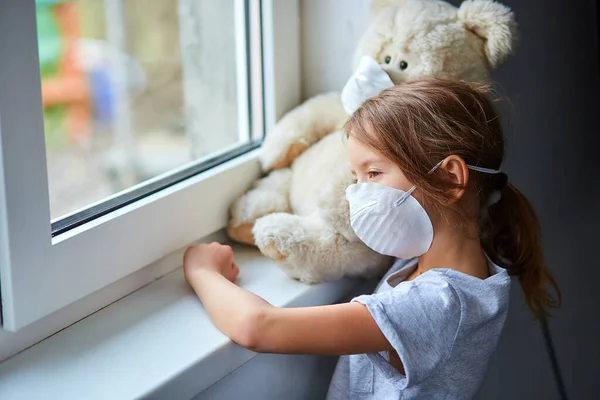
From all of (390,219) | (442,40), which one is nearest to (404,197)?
(390,219)

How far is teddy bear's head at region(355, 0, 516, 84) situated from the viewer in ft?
3.09

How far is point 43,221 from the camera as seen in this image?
0.75 metres

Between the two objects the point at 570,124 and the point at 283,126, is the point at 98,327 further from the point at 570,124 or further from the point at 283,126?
the point at 570,124

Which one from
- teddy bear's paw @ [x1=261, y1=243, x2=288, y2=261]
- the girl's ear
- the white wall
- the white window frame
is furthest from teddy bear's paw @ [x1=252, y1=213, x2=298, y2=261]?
the white wall

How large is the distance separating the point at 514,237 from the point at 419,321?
28cm

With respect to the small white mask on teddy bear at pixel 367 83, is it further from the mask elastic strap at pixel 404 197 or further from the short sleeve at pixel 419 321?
the short sleeve at pixel 419 321

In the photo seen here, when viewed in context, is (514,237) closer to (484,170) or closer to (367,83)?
(484,170)

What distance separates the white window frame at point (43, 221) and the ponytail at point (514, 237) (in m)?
0.37

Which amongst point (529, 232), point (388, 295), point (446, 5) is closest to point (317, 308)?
point (388, 295)

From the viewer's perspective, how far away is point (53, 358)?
2.52 feet

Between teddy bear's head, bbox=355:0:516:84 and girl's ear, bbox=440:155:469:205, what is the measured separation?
0.16 m

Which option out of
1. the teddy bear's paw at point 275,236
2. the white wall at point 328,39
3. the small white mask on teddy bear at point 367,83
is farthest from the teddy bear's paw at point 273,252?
the white wall at point 328,39

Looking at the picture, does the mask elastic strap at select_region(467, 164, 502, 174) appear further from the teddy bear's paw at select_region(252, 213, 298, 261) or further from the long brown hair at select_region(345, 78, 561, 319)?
the teddy bear's paw at select_region(252, 213, 298, 261)

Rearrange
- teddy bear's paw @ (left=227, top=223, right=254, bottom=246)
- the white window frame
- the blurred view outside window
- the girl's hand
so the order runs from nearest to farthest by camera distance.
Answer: the white window frame, the blurred view outside window, the girl's hand, teddy bear's paw @ (left=227, top=223, right=254, bottom=246)
